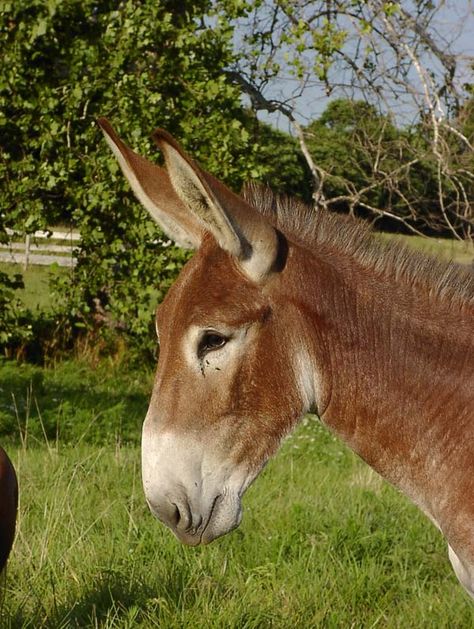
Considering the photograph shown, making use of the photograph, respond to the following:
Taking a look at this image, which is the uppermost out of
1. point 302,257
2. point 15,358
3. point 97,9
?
point 97,9

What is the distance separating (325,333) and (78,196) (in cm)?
636

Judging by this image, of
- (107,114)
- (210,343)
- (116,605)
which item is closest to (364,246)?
(210,343)

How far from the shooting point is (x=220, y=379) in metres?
2.52

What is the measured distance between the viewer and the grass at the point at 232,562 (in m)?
3.65

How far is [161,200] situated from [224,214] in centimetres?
46

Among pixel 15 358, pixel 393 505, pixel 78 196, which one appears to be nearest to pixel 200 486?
pixel 393 505

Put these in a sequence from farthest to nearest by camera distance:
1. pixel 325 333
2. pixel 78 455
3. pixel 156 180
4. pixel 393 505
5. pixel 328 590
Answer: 1. pixel 78 455
2. pixel 393 505
3. pixel 328 590
4. pixel 156 180
5. pixel 325 333

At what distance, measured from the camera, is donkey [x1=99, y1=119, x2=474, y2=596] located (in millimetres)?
2488

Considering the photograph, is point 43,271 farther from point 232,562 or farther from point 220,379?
point 220,379

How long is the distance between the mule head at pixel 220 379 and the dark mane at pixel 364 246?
223 mm

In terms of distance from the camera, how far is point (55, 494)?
16.2 ft

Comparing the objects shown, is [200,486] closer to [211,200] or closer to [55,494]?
[211,200]

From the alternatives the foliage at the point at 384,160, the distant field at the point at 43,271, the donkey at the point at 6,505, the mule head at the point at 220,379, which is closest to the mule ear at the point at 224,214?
the mule head at the point at 220,379

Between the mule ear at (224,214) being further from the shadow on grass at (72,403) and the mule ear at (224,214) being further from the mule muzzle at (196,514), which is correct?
the shadow on grass at (72,403)
